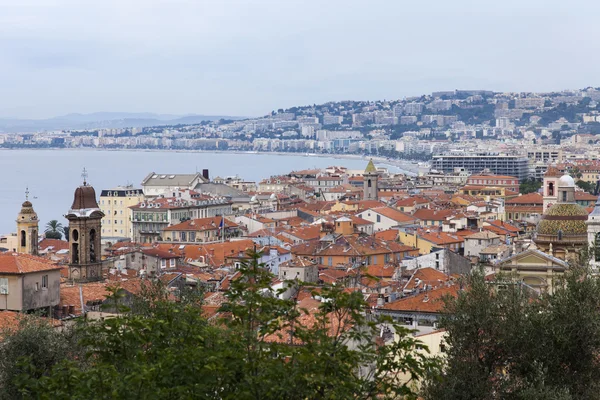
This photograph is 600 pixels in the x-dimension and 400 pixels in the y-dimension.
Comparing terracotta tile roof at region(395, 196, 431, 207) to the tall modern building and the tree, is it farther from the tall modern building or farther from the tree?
the tall modern building

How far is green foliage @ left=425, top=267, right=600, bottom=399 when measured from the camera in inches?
517

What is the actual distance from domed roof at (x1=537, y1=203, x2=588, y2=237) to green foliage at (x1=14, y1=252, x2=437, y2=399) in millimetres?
19636

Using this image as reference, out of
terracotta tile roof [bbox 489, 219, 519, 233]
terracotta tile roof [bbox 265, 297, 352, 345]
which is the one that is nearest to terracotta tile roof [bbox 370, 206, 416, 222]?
terracotta tile roof [bbox 489, 219, 519, 233]

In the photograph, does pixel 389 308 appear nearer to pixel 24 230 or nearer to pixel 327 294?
pixel 327 294

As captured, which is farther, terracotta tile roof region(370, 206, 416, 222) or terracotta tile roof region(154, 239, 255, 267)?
terracotta tile roof region(370, 206, 416, 222)

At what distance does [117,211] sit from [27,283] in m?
50.1

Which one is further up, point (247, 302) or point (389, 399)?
point (247, 302)

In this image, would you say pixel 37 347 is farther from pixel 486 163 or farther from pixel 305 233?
pixel 486 163

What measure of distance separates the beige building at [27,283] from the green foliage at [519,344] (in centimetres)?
888

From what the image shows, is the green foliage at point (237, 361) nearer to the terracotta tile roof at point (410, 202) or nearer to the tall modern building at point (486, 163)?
the terracotta tile roof at point (410, 202)

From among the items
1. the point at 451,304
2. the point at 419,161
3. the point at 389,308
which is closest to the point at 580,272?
the point at 451,304

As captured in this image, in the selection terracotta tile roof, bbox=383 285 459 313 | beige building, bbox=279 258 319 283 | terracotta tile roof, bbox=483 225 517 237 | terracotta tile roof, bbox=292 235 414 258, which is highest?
terracotta tile roof, bbox=383 285 459 313

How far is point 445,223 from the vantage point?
53.2m

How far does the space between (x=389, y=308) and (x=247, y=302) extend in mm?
12214
